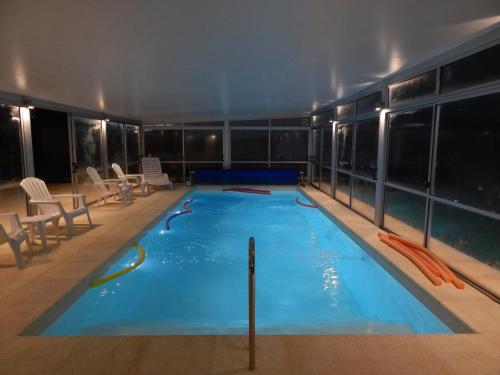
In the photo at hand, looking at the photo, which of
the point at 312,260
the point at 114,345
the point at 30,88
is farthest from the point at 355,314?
the point at 30,88

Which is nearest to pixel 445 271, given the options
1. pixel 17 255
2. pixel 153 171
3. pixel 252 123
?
pixel 17 255

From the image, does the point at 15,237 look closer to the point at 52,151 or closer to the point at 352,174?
the point at 352,174

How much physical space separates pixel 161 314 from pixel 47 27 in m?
2.59

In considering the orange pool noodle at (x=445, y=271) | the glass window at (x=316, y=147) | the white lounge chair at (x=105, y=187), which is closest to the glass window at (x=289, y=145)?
the glass window at (x=316, y=147)

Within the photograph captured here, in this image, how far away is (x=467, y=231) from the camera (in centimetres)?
998

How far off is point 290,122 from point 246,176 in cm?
256

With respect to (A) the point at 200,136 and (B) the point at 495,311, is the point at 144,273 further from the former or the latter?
(A) the point at 200,136

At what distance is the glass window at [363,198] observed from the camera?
6.49 meters

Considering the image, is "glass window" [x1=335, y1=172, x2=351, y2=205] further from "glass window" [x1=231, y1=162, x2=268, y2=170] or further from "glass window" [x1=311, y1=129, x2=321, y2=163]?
"glass window" [x1=231, y1=162, x2=268, y2=170]

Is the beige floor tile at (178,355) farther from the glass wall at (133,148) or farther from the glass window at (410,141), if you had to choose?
the glass window at (410,141)

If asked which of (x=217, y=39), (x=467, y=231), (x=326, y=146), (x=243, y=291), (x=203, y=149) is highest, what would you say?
(x=217, y=39)

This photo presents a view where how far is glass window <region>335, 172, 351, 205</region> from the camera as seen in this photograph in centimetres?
834

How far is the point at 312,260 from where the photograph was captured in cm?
478

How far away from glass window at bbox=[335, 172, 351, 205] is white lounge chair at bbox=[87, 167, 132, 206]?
16.4ft
